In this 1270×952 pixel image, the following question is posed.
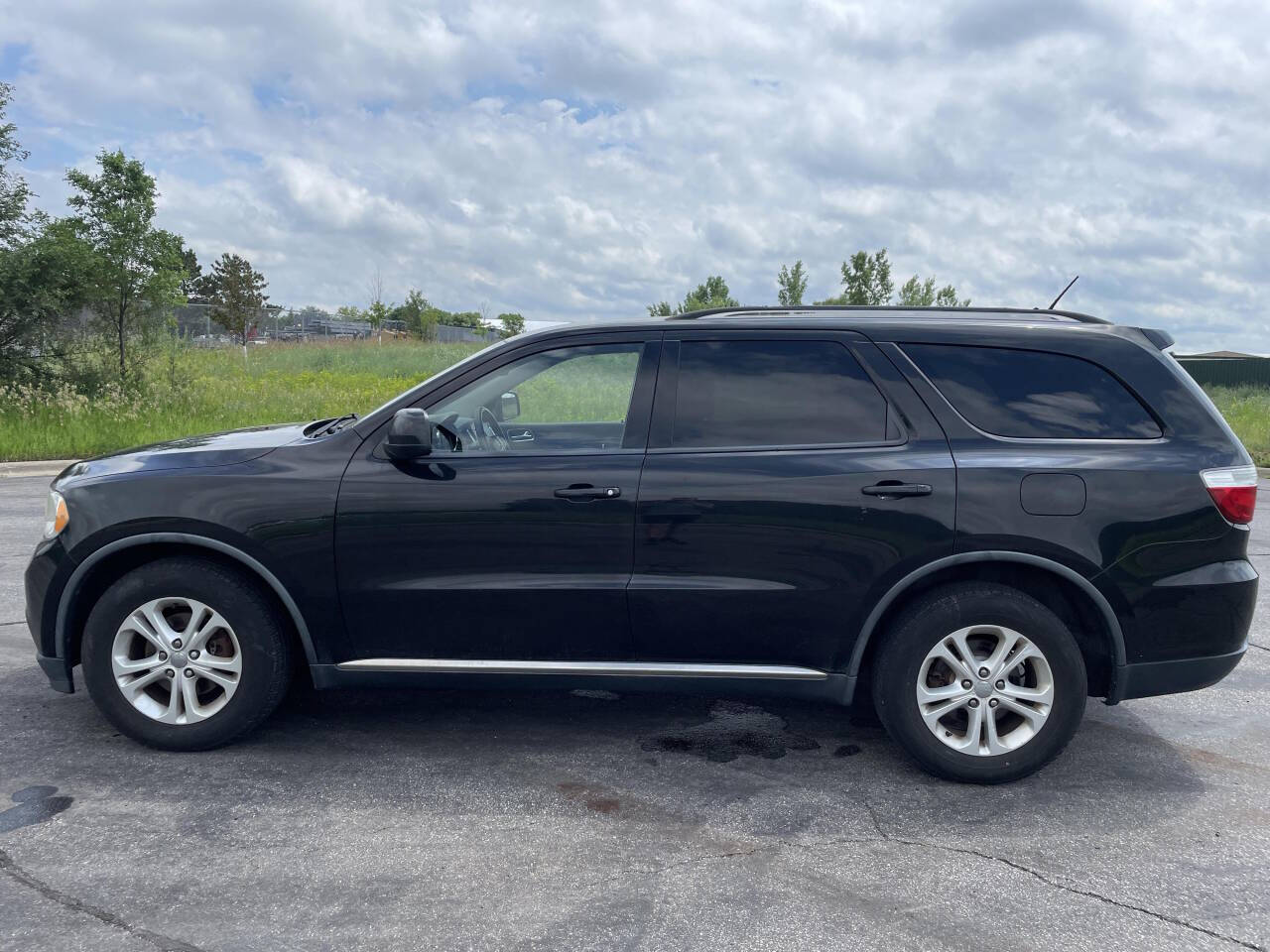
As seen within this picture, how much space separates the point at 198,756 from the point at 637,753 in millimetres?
1746

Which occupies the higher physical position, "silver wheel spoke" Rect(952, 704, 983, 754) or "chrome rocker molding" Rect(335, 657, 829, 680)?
"chrome rocker molding" Rect(335, 657, 829, 680)

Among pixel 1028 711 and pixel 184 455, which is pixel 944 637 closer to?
pixel 1028 711

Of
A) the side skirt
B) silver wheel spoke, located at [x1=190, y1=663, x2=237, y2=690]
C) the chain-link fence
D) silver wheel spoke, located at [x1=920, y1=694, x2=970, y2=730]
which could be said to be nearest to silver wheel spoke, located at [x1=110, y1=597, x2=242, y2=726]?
silver wheel spoke, located at [x1=190, y1=663, x2=237, y2=690]

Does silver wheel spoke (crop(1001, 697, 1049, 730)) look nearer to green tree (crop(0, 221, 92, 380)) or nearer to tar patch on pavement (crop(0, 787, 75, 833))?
tar patch on pavement (crop(0, 787, 75, 833))

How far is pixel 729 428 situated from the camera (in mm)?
4105

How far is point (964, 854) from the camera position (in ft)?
11.3

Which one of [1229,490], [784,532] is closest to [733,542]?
[784,532]

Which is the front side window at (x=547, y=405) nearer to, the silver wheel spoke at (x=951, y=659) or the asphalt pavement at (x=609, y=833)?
the asphalt pavement at (x=609, y=833)

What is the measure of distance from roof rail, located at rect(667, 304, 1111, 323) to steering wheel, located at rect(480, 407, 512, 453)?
2.71 feet

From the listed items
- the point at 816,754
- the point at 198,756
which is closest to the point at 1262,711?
the point at 816,754

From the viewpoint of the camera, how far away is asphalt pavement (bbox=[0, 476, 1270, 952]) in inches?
117

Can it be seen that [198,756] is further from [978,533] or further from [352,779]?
[978,533]

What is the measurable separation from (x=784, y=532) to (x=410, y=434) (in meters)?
1.44

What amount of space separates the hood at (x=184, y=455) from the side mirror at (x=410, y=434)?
0.60 metres
